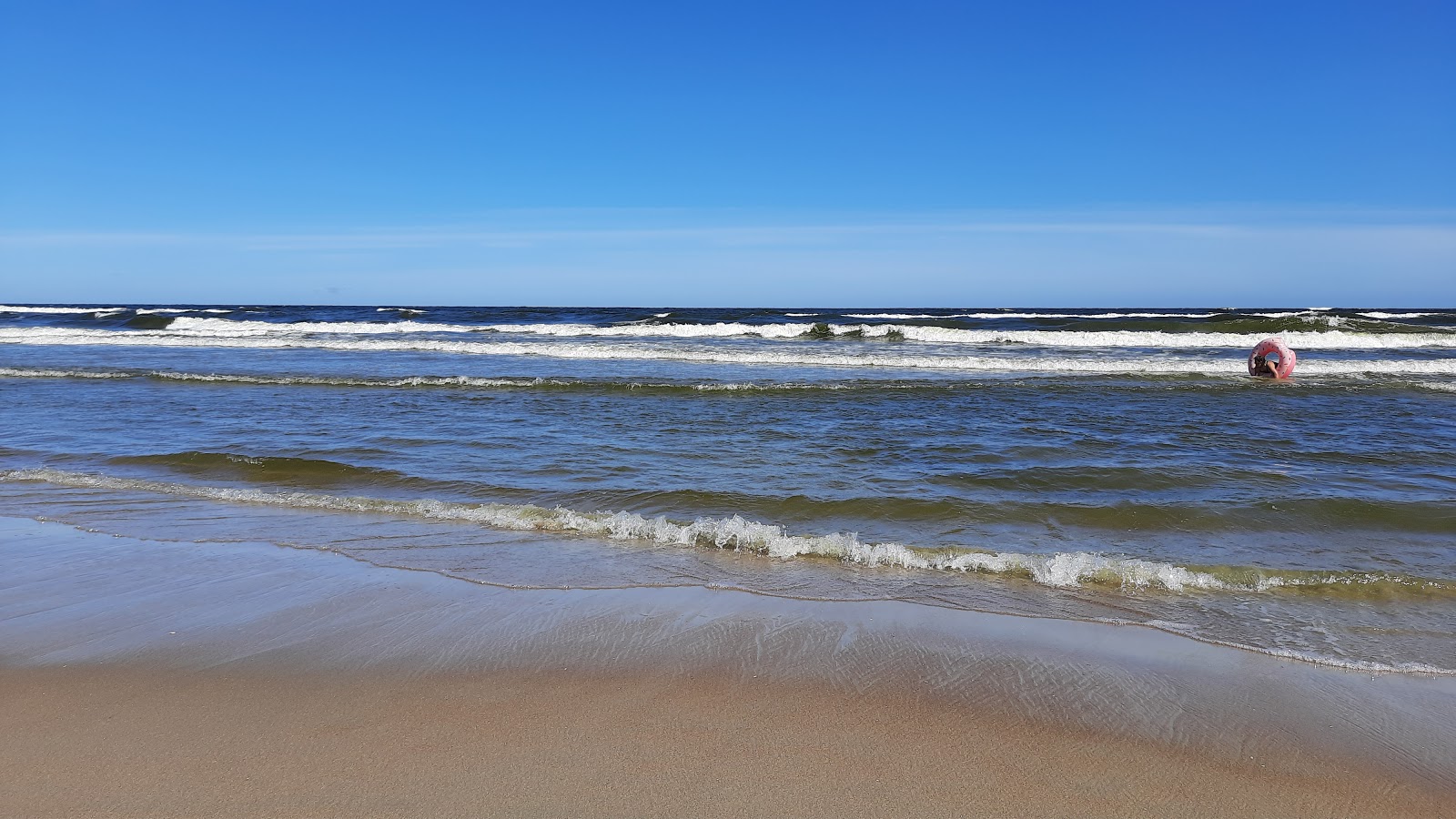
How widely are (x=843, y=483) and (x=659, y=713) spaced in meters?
4.13

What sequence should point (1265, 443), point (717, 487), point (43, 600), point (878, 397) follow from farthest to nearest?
point (878, 397) < point (1265, 443) < point (717, 487) < point (43, 600)

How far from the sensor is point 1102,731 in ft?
9.79

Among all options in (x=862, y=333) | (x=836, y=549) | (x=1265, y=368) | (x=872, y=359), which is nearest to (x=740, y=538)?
(x=836, y=549)

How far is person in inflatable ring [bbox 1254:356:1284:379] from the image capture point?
1642cm

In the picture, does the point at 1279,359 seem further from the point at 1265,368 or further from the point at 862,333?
the point at 862,333

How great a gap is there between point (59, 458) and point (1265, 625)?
987 cm

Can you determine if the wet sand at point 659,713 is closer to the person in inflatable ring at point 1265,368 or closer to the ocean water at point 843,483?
the ocean water at point 843,483

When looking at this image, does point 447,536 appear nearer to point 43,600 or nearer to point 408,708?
point 43,600

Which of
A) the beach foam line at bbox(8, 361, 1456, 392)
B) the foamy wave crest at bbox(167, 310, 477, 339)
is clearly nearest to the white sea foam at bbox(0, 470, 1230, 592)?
the beach foam line at bbox(8, 361, 1456, 392)

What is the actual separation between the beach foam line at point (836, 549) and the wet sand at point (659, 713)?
0.75 meters

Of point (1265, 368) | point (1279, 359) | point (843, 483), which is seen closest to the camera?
point (843, 483)

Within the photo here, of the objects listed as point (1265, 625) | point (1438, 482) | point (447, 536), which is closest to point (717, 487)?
point (447, 536)

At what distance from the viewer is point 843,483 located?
703 cm

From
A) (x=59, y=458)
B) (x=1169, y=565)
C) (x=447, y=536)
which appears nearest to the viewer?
(x=1169, y=565)
